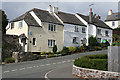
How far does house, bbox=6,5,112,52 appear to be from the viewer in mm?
32719

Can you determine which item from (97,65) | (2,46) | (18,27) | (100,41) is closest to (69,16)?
(100,41)

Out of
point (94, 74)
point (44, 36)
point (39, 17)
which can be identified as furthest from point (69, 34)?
point (94, 74)

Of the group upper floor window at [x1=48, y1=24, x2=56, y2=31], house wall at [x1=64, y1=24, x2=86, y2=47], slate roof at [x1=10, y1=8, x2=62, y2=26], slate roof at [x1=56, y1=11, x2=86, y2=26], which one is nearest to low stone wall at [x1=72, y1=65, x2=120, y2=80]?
slate roof at [x1=10, y1=8, x2=62, y2=26]

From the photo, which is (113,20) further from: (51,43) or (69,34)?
(51,43)

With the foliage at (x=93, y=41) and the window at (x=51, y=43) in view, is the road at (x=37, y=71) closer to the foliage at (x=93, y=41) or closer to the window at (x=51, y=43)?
the window at (x=51, y=43)

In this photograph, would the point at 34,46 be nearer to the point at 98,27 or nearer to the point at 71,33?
the point at 71,33

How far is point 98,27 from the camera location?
44844 mm

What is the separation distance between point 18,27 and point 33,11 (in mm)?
4465

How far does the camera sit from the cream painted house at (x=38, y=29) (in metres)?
32.5

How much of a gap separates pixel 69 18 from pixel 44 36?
9051 millimetres

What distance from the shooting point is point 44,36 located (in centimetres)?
3453

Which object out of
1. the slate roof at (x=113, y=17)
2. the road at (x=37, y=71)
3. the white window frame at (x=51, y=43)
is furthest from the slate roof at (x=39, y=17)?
the slate roof at (x=113, y=17)

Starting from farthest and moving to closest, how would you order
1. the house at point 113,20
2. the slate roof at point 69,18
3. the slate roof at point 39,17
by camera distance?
the house at point 113,20 → the slate roof at point 69,18 → the slate roof at point 39,17

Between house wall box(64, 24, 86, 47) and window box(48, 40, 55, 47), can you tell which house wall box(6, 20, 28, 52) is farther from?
house wall box(64, 24, 86, 47)
